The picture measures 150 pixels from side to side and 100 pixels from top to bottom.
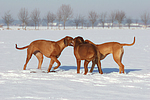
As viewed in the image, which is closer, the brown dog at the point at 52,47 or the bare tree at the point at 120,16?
the brown dog at the point at 52,47

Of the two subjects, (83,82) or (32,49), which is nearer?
(83,82)

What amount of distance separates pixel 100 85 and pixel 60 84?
1.07m

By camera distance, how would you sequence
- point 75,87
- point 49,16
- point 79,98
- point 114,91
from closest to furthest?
1. point 79,98
2. point 114,91
3. point 75,87
4. point 49,16

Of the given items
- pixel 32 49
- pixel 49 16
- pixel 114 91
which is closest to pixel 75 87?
pixel 114 91

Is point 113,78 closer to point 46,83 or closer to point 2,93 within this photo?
point 46,83

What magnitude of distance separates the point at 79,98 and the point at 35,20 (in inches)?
3841

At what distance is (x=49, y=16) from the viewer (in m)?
108

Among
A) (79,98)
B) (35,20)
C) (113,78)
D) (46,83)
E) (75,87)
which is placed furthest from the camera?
(35,20)

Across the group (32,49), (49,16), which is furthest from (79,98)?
(49,16)

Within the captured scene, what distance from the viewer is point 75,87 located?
19.2 ft

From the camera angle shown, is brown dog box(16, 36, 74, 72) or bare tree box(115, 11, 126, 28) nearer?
brown dog box(16, 36, 74, 72)

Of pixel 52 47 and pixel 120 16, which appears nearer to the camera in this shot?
pixel 52 47

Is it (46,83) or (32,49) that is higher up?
(32,49)

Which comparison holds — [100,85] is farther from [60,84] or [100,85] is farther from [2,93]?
[2,93]
